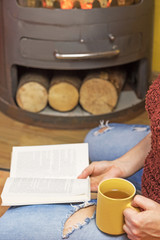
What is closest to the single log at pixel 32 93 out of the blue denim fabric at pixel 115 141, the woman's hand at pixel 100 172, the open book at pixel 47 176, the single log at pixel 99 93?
the single log at pixel 99 93

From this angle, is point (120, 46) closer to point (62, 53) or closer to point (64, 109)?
point (62, 53)

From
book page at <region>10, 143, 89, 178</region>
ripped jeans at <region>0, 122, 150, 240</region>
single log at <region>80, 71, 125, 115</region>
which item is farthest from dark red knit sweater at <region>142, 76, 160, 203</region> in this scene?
Answer: single log at <region>80, 71, 125, 115</region>

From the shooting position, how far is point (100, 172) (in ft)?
3.56

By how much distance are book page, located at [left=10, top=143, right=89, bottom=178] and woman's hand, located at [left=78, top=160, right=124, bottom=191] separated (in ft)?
0.11

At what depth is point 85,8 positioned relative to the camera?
6.02 feet

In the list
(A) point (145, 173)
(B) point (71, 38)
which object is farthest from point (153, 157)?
(B) point (71, 38)

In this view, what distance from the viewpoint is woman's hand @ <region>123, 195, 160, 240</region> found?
2.51 feet

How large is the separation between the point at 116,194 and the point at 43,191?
8.4 inches

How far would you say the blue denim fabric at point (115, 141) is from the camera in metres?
1.26

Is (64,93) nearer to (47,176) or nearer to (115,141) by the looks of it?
(115,141)

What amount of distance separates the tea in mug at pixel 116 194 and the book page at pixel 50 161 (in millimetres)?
243

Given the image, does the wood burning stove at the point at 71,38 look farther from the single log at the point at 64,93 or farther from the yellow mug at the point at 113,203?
the yellow mug at the point at 113,203

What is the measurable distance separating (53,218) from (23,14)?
1.20 metres

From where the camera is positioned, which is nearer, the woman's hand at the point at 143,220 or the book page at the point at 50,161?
the woman's hand at the point at 143,220
